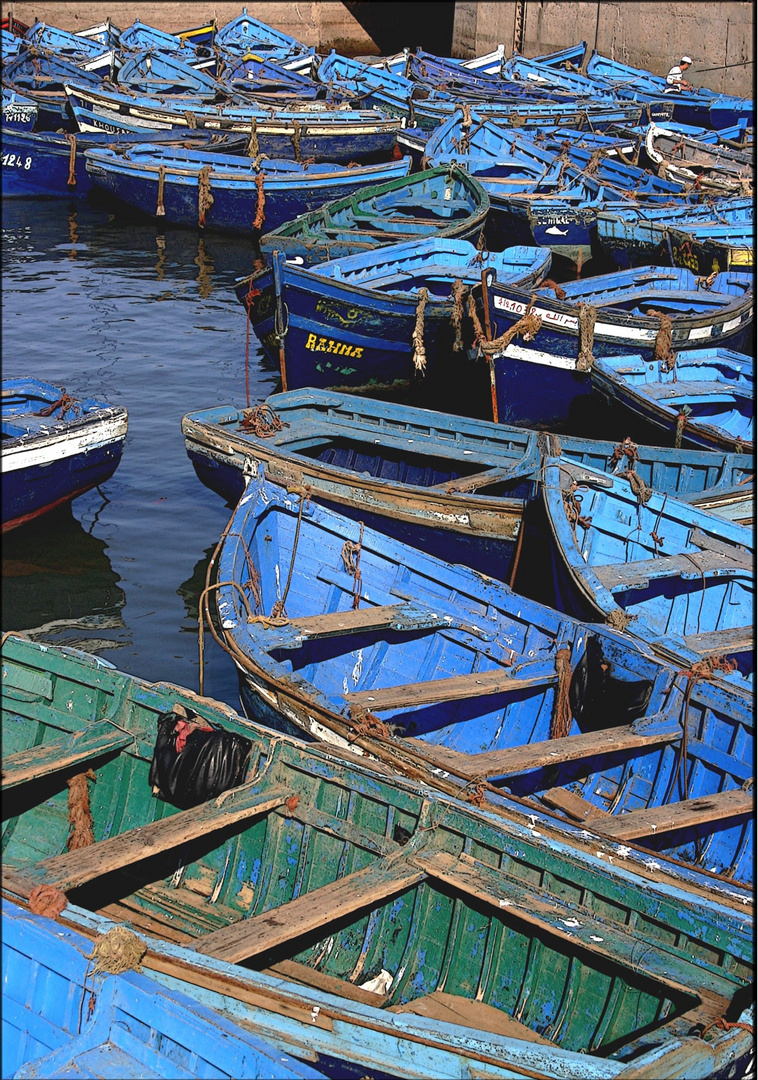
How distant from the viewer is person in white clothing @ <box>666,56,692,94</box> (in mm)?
33281

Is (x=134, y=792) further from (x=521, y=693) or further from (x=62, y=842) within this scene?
(x=521, y=693)

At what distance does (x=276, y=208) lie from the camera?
2325 centimetres

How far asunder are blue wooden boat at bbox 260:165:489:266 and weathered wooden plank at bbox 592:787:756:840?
38.2 feet

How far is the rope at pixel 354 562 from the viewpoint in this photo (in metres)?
9.58

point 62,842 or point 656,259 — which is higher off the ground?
point 656,259

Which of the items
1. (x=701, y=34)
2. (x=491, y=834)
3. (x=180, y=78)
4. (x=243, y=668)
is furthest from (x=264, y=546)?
(x=701, y=34)

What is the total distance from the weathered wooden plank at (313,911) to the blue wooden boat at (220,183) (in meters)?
19.1

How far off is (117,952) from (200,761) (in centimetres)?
177

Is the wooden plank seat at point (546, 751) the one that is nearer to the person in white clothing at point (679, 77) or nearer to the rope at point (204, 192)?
the rope at point (204, 192)

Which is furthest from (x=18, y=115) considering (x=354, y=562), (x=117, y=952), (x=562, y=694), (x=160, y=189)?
(x=117, y=952)

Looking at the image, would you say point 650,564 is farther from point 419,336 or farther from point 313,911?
point 419,336

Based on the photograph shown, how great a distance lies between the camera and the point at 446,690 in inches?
312

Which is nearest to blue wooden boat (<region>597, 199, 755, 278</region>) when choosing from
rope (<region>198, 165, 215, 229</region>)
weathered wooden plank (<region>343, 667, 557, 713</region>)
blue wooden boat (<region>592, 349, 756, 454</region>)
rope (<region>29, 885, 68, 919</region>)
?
blue wooden boat (<region>592, 349, 756, 454</region>)

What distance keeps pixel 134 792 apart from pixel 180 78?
30032 millimetres
